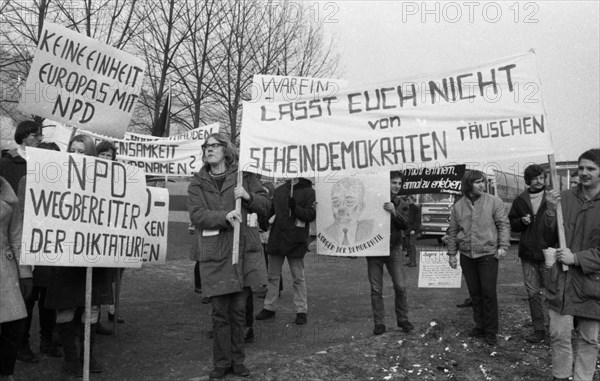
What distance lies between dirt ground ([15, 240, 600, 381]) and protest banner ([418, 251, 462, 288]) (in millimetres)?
415

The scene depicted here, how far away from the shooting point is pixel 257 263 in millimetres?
5066

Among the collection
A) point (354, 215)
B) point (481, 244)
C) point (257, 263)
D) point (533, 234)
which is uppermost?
point (354, 215)

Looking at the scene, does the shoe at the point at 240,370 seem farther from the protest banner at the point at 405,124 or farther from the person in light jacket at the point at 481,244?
the person in light jacket at the point at 481,244

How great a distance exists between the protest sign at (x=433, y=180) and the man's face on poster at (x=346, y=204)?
2162 millimetres

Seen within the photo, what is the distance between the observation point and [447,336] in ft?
19.9

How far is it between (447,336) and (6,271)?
440 centimetres

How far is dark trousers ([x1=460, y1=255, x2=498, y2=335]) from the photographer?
19.5 ft

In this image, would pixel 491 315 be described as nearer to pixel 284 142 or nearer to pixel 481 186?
pixel 481 186

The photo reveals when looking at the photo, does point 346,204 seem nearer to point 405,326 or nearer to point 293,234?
point 293,234

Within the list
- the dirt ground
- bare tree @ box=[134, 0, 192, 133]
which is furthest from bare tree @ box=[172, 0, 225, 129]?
the dirt ground

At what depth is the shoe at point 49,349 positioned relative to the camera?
17.4 feet

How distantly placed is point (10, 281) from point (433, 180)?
21.3 feet

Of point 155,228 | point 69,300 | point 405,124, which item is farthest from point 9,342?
point 405,124

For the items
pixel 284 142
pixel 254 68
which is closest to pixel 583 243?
pixel 284 142
